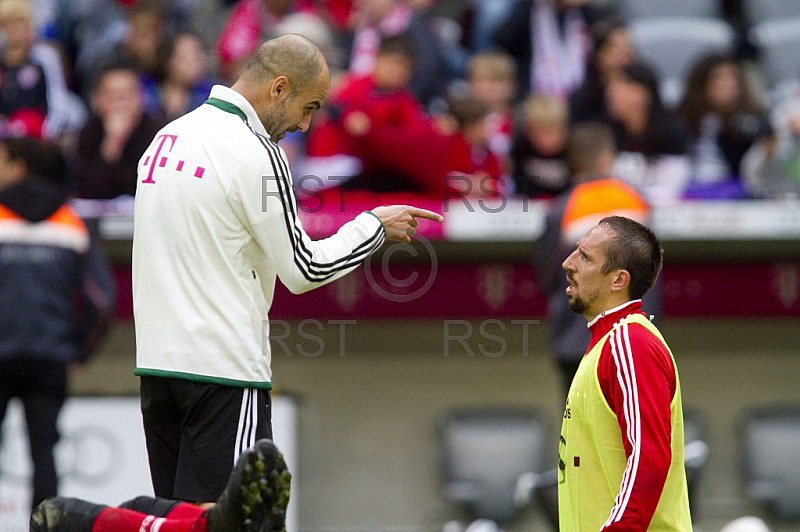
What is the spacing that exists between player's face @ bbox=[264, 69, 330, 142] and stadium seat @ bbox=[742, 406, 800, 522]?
532 cm

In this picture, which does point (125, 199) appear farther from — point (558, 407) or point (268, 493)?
point (268, 493)

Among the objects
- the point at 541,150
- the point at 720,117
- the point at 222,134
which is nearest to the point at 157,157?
the point at 222,134

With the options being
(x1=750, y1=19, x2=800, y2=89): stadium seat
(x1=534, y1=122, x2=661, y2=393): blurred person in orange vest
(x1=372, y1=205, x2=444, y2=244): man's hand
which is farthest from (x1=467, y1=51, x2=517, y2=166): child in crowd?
(x1=372, y1=205, x2=444, y2=244): man's hand

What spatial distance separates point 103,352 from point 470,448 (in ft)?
8.68

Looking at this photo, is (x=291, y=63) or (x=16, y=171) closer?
(x=291, y=63)

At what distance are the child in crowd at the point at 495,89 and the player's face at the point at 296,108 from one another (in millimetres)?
4911

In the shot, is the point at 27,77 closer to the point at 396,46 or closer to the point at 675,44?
the point at 396,46

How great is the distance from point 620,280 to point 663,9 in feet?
26.2

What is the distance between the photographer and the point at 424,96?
9.20 meters

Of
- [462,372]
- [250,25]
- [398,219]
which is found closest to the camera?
[398,219]

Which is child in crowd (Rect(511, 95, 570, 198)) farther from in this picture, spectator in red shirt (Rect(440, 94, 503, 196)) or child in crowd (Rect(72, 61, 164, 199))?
child in crowd (Rect(72, 61, 164, 199))

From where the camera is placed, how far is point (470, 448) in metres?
8.27

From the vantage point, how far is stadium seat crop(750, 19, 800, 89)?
10406 millimetres

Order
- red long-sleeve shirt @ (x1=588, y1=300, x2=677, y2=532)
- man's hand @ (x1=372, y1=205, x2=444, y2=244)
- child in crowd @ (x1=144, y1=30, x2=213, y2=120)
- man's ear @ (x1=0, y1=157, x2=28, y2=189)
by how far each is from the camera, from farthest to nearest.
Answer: child in crowd @ (x1=144, y1=30, x2=213, y2=120) → man's ear @ (x1=0, y1=157, x2=28, y2=189) → man's hand @ (x1=372, y1=205, x2=444, y2=244) → red long-sleeve shirt @ (x1=588, y1=300, x2=677, y2=532)
